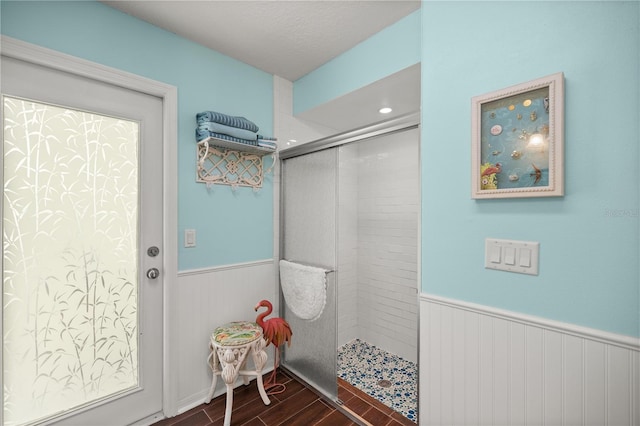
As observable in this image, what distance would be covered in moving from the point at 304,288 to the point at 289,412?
80 centimetres

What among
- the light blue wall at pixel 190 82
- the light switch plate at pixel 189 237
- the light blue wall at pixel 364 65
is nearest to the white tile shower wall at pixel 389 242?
the light blue wall at pixel 364 65

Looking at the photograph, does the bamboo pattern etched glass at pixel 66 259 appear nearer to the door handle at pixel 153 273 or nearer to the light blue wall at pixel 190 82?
the door handle at pixel 153 273

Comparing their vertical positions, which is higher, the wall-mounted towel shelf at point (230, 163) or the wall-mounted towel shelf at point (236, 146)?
the wall-mounted towel shelf at point (236, 146)

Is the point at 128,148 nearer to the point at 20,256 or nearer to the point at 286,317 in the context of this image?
the point at 20,256

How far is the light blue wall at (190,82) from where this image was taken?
1455 mm

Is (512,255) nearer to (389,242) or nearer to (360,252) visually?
(389,242)

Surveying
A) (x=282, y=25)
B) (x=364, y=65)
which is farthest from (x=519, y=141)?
(x=282, y=25)

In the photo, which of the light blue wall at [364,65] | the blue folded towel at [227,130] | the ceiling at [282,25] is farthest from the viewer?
the blue folded towel at [227,130]

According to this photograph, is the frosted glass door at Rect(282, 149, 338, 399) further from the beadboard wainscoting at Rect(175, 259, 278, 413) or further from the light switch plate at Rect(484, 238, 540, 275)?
the light switch plate at Rect(484, 238, 540, 275)

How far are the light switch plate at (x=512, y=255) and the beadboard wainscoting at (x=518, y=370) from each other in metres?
0.18

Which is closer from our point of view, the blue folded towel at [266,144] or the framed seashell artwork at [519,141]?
the framed seashell artwork at [519,141]

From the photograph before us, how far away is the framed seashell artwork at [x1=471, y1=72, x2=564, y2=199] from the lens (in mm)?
987

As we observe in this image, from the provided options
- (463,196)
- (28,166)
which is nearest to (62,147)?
(28,166)

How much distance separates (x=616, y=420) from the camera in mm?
908
